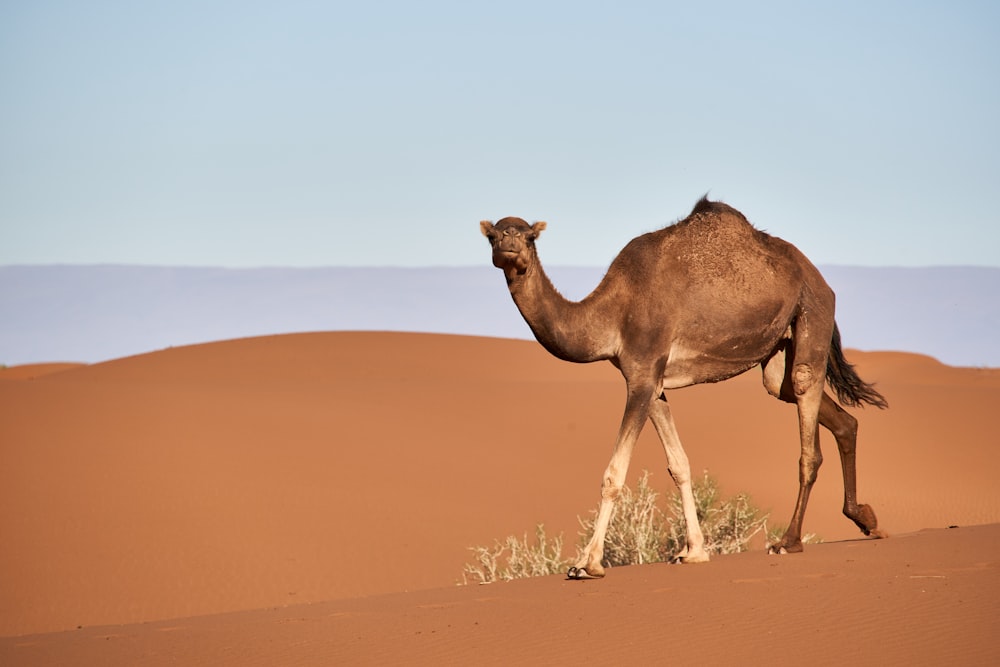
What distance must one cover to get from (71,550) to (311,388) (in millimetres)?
10912

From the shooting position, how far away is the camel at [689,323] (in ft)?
31.5

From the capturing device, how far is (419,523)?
19141 mm

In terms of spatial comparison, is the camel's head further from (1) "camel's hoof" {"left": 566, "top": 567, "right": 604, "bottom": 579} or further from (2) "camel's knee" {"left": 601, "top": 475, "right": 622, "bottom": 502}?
(1) "camel's hoof" {"left": 566, "top": 567, "right": 604, "bottom": 579}

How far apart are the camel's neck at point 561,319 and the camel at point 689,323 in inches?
0.4

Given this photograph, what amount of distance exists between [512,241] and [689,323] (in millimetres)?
1837

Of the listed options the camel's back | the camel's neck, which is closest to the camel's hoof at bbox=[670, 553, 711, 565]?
the camel's neck

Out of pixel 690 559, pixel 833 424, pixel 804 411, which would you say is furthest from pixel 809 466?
pixel 690 559

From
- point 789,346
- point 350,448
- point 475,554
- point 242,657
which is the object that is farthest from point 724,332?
point 350,448

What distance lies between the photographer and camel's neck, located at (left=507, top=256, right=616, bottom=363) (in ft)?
31.2

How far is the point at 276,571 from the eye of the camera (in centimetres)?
1716

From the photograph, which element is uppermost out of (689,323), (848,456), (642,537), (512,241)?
(512,241)

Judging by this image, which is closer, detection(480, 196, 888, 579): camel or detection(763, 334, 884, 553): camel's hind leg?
detection(480, 196, 888, 579): camel

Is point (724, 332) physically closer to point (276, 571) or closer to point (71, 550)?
point (276, 571)

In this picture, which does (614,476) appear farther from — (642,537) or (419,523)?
(419,523)
